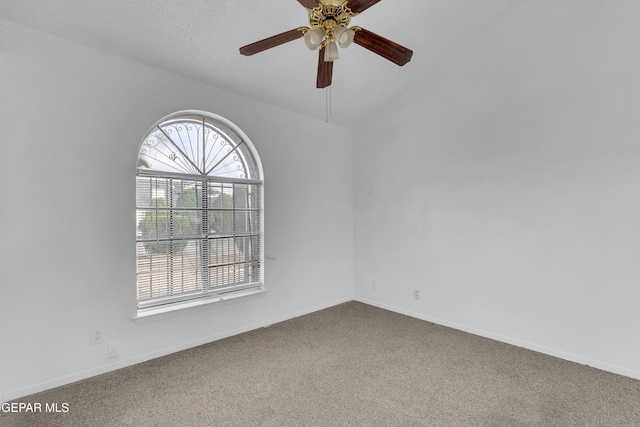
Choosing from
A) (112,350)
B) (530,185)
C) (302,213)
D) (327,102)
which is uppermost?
(327,102)

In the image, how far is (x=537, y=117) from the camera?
2861 mm

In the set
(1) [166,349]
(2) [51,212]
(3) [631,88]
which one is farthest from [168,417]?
(3) [631,88]

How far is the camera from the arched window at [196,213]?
284cm

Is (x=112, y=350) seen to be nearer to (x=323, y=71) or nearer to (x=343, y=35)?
(x=323, y=71)

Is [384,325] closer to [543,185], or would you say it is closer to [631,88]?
[543,185]

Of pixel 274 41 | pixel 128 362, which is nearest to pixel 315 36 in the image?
pixel 274 41

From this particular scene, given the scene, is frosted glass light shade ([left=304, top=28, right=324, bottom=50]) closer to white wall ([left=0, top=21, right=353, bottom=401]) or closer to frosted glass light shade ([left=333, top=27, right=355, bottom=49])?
frosted glass light shade ([left=333, top=27, right=355, bottom=49])

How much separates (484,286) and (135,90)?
382cm

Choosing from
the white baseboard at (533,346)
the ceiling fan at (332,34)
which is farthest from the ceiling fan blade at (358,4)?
the white baseboard at (533,346)

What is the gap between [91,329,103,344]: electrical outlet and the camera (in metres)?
2.41

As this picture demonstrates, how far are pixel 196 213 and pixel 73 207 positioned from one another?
100 cm

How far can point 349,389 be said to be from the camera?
223 centimetres

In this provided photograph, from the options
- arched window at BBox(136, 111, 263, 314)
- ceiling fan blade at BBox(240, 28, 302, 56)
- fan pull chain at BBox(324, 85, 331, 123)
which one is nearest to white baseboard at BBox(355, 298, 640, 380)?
arched window at BBox(136, 111, 263, 314)

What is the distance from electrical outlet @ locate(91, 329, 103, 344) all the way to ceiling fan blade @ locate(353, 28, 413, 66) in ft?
9.32
